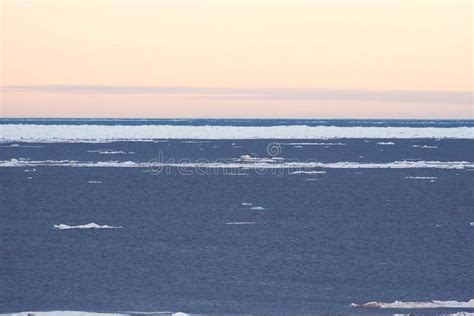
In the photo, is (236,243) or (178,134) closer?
(236,243)

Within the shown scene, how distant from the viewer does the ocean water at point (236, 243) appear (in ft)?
33.0

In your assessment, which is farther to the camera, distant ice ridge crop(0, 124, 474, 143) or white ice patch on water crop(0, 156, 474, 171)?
distant ice ridge crop(0, 124, 474, 143)

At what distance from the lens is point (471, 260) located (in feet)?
40.4

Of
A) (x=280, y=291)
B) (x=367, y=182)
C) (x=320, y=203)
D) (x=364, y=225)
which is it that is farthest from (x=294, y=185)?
(x=280, y=291)

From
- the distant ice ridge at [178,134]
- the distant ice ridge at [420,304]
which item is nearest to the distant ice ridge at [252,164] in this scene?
the distant ice ridge at [420,304]

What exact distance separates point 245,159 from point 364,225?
1866cm

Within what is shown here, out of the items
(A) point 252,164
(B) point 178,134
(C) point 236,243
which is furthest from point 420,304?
(B) point 178,134

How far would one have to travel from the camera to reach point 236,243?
13.6m

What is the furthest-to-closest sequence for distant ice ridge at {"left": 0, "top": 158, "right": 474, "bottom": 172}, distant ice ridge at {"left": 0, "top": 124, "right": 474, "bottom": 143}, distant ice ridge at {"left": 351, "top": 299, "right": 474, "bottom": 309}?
distant ice ridge at {"left": 0, "top": 124, "right": 474, "bottom": 143}
distant ice ridge at {"left": 0, "top": 158, "right": 474, "bottom": 172}
distant ice ridge at {"left": 351, "top": 299, "right": 474, "bottom": 309}

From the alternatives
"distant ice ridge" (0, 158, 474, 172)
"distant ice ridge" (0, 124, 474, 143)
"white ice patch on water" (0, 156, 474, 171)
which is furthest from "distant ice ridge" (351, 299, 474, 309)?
"distant ice ridge" (0, 124, 474, 143)

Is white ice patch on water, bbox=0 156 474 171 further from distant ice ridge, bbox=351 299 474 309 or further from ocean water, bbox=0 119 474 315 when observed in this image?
distant ice ridge, bbox=351 299 474 309

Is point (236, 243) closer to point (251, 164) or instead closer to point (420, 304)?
point (420, 304)

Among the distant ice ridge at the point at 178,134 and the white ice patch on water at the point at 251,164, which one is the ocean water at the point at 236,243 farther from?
the distant ice ridge at the point at 178,134

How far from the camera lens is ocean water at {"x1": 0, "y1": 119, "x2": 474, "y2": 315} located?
1005 centimetres
